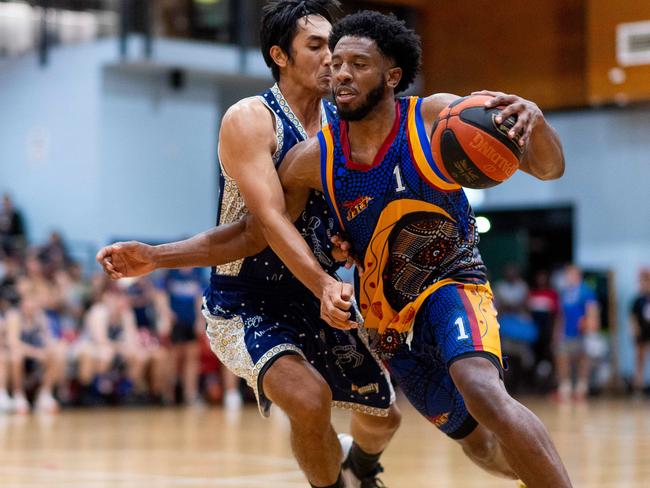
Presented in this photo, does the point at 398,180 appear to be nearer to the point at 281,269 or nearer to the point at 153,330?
the point at 281,269

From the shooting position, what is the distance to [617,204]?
19047 mm

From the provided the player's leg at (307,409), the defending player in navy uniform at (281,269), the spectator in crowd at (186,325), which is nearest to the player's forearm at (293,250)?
the defending player in navy uniform at (281,269)

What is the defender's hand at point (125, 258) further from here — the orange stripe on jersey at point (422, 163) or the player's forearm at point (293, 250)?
the orange stripe on jersey at point (422, 163)

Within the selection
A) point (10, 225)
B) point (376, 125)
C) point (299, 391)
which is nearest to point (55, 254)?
point (10, 225)

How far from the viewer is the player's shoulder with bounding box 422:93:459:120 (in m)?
4.32

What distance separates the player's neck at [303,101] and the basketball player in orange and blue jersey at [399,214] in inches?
16.1

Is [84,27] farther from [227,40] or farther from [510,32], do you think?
[510,32]

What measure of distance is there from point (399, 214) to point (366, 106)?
439 mm

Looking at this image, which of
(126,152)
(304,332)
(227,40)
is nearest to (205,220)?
(126,152)

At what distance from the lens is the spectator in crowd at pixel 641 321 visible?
54.6ft

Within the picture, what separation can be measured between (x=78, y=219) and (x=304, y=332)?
1364 centimetres

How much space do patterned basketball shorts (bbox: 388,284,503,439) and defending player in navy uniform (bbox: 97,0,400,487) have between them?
36cm

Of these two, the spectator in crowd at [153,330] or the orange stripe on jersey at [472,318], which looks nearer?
the orange stripe on jersey at [472,318]

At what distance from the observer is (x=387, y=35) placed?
439 centimetres
